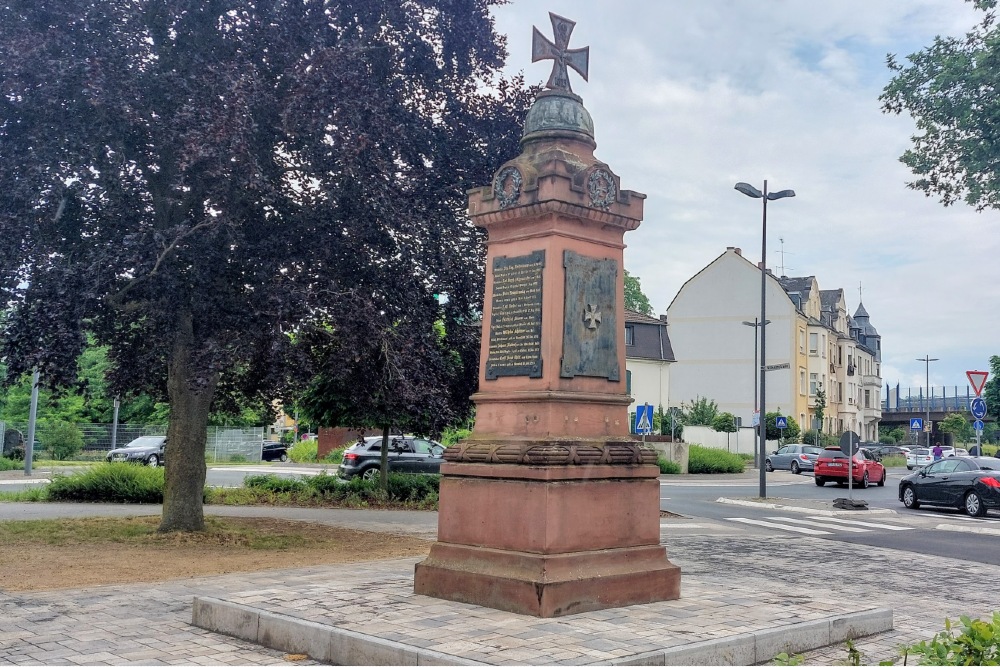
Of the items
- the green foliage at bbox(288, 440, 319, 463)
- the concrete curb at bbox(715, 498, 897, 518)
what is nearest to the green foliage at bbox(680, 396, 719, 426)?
the green foliage at bbox(288, 440, 319, 463)

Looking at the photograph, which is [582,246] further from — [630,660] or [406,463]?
[406,463]

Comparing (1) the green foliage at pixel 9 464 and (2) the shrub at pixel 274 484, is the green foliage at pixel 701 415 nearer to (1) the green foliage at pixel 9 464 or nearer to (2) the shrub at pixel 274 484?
(1) the green foliage at pixel 9 464

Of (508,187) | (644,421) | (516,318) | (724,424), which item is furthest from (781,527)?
(724,424)

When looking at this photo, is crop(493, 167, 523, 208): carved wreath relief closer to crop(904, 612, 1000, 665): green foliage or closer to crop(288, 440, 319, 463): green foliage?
crop(904, 612, 1000, 665): green foliage

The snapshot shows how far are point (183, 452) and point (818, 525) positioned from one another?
1318cm

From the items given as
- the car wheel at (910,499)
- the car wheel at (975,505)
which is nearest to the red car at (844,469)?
the car wheel at (910,499)

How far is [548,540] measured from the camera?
7.38 m

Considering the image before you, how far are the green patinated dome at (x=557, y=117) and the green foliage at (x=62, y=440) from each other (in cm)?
3909

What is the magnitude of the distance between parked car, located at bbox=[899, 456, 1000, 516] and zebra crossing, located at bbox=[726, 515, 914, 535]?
3893mm

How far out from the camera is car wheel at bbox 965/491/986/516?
74.9ft

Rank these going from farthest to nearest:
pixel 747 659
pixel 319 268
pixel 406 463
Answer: pixel 406 463 → pixel 319 268 → pixel 747 659

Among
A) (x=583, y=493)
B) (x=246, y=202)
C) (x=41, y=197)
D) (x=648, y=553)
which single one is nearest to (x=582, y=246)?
(x=583, y=493)

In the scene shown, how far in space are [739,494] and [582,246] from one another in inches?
885

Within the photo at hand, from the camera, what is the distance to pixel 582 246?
837cm
